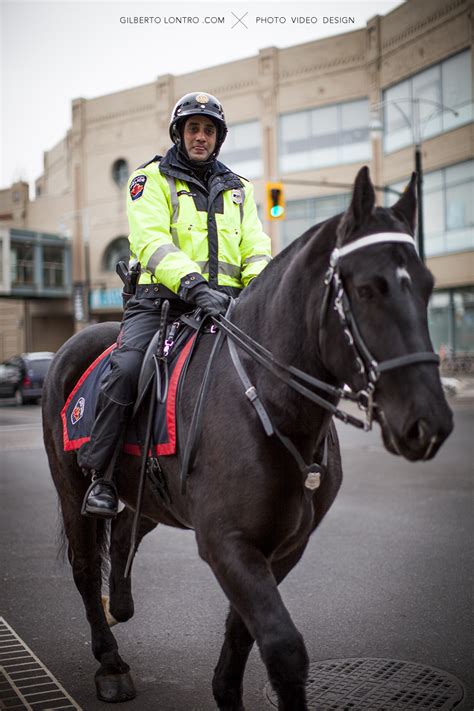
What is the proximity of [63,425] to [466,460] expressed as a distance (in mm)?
8548

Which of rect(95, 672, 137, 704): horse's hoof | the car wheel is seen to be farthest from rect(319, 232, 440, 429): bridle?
the car wheel

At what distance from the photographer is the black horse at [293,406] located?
2.60m

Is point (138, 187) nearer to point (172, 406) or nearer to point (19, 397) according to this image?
point (172, 406)

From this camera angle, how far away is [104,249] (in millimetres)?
45531

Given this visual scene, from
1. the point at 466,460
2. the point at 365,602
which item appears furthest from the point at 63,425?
the point at 466,460

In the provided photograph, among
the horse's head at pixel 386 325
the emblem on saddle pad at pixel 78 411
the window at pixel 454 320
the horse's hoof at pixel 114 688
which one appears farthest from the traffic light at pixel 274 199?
the window at pixel 454 320

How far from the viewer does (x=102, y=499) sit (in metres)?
3.96

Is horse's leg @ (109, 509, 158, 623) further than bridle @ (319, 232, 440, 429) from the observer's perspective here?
Yes

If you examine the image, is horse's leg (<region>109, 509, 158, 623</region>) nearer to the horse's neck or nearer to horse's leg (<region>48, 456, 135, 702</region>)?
horse's leg (<region>48, 456, 135, 702</region>)

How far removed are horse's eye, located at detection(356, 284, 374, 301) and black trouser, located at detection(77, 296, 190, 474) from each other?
148 centimetres

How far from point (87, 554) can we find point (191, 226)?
2.13m

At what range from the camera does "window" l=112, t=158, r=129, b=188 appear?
148 feet

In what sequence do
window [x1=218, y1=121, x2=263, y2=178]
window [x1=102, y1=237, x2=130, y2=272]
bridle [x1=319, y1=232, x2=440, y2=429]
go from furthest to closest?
1. window [x1=102, y1=237, x2=130, y2=272]
2. window [x1=218, y1=121, x2=263, y2=178]
3. bridle [x1=319, y1=232, x2=440, y2=429]

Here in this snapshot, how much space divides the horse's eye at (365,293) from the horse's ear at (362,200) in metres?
0.26
